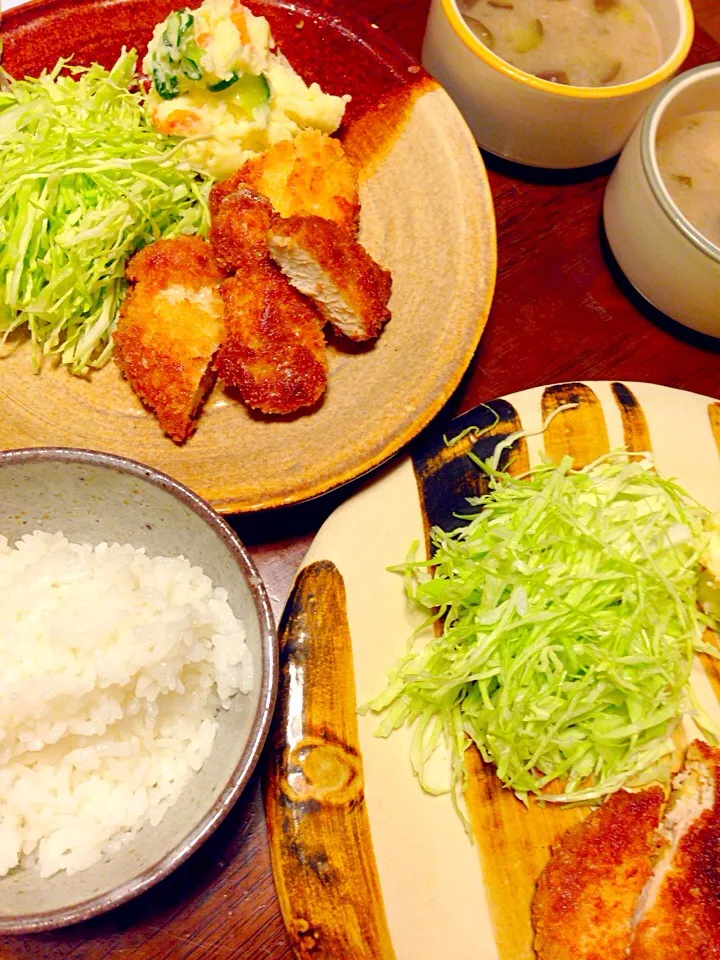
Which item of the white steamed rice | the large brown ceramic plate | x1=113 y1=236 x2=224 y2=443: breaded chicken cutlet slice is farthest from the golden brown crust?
the white steamed rice

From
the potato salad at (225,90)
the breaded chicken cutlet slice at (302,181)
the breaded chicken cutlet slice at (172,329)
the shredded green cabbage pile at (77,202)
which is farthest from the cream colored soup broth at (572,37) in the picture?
the breaded chicken cutlet slice at (172,329)

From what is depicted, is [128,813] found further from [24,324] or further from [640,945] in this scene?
[24,324]

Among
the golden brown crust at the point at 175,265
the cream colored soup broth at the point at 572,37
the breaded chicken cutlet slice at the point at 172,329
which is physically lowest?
the breaded chicken cutlet slice at the point at 172,329

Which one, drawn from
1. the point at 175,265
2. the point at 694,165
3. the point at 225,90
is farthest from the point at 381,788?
the point at 694,165

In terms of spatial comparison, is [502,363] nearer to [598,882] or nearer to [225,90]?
[225,90]

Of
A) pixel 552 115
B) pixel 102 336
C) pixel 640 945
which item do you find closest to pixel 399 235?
pixel 552 115

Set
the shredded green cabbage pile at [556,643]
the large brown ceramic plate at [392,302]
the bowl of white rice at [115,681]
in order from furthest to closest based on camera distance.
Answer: the large brown ceramic plate at [392,302] < the shredded green cabbage pile at [556,643] < the bowl of white rice at [115,681]

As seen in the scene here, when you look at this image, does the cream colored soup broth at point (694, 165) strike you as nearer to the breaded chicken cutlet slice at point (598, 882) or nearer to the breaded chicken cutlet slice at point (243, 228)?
the breaded chicken cutlet slice at point (243, 228)

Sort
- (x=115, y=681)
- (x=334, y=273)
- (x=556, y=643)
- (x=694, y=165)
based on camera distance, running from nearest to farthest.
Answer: (x=115, y=681), (x=556, y=643), (x=334, y=273), (x=694, y=165)

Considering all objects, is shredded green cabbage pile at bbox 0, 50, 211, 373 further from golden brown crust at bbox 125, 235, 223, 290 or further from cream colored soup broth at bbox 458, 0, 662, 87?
cream colored soup broth at bbox 458, 0, 662, 87
